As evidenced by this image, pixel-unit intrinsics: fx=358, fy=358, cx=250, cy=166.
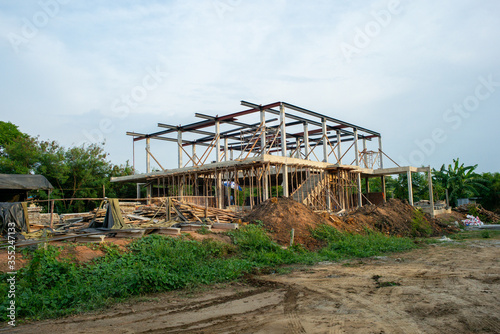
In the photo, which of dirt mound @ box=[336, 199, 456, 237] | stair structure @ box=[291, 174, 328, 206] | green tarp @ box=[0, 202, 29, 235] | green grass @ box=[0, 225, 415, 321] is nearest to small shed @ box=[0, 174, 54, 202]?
green tarp @ box=[0, 202, 29, 235]

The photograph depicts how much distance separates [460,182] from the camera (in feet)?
113

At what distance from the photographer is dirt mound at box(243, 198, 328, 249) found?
1406 cm

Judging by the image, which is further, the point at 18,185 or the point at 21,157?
the point at 21,157

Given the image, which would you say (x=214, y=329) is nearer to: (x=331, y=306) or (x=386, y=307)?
(x=331, y=306)

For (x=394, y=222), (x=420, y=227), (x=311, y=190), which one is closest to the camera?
(x=394, y=222)

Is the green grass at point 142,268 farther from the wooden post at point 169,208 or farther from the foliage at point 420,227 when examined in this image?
the foliage at point 420,227

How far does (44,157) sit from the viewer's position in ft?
85.9

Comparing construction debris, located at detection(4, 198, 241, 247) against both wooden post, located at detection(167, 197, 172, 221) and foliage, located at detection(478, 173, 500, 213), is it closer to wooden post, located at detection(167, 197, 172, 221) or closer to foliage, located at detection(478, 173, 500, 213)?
wooden post, located at detection(167, 197, 172, 221)

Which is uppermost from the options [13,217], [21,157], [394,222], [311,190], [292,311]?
[21,157]

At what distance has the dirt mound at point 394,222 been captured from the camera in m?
17.7

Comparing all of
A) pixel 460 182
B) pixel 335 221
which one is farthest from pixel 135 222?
pixel 460 182

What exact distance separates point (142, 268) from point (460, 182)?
114ft

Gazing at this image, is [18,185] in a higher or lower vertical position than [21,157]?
lower

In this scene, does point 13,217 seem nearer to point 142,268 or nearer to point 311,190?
point 142,268
